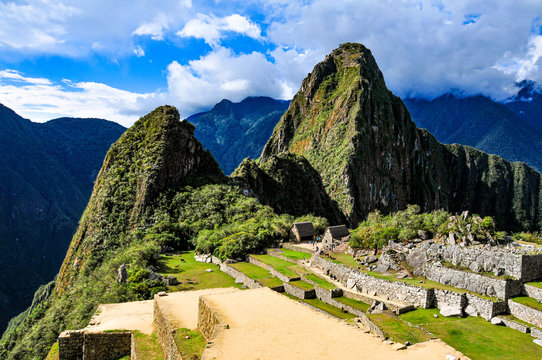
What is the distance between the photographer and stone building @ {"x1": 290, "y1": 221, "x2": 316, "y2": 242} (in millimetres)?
39875

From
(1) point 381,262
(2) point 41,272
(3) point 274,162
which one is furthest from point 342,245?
(2) point 41,272

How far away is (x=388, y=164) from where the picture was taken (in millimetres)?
128000

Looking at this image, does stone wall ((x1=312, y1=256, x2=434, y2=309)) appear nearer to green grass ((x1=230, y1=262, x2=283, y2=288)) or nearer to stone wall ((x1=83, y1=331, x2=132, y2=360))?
green grass ((x1=230, y1=262, x2=283, y2=288))

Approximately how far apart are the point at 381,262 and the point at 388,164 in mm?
110956

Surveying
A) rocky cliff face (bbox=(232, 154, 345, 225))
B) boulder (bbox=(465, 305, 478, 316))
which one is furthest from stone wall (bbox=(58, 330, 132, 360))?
rocky cliff face (bbox=(232, 154, 345, 225))

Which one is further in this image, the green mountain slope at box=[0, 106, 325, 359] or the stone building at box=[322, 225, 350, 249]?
the stone building at box=[322, 225, 350, 249]

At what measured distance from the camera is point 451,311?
16609 mm

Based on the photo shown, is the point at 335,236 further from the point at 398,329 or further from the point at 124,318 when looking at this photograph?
the point at 124,318

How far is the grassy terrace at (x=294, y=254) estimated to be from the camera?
106 ft

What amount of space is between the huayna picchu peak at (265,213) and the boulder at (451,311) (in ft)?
1.79

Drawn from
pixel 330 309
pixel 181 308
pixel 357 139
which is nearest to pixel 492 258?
pixel 330 309

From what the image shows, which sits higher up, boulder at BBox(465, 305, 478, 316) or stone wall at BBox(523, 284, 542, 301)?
stone wall at BBox(523, 284, 542, 301)

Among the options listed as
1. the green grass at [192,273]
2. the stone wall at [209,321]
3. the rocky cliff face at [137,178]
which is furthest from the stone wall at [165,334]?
the rocky cliff face at [137,178]

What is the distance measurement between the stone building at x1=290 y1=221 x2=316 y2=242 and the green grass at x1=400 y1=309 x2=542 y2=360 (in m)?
23.1
